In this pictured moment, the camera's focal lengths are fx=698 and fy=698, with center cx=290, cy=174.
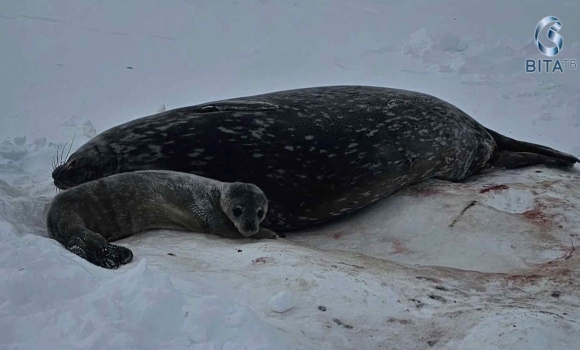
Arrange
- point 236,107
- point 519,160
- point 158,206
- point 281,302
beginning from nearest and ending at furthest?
1. point 281,302
2. point 158,206
3. point 236,107
4. point 519,160

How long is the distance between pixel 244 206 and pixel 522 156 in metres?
2.16

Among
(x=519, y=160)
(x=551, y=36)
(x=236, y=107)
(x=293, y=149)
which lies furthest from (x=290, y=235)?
(x=551, y=36)

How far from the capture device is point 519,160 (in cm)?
441

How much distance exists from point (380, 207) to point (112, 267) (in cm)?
175

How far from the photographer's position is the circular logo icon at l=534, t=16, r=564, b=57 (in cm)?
834

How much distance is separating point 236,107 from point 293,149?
1.32 ft

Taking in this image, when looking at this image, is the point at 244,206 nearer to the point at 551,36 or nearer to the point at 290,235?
the point at 290,235

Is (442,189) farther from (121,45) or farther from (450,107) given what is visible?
(121,45)

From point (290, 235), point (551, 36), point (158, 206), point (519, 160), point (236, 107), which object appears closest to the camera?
point (158, 206)

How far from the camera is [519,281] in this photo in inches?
101

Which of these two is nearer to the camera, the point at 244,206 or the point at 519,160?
the point at 244,206

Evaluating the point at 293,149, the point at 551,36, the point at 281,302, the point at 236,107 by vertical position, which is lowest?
the point at 281,302

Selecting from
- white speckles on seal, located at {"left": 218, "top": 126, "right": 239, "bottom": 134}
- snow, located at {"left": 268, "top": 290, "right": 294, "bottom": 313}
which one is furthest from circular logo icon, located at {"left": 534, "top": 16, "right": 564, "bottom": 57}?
snow, located at {"left": 268, "top": 290, "right": 294, "bottom": 313}

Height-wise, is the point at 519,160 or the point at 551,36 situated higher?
the point at 551,36
